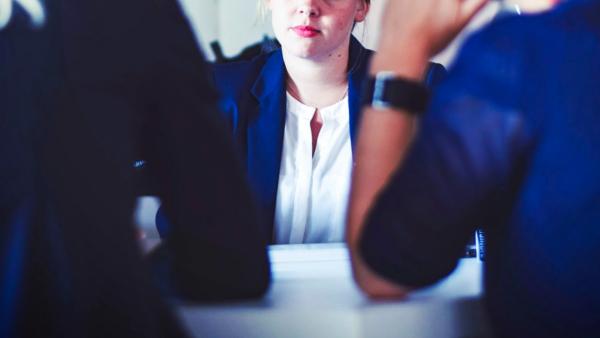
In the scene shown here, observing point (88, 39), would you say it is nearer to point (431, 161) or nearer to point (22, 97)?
point (22, 97)

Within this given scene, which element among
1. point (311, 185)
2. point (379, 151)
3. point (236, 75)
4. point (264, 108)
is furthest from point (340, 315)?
point (236, 75)

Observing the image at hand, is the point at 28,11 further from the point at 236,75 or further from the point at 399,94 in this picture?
the point at 236,75

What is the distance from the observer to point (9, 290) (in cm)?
40

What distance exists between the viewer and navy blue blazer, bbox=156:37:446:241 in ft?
3.93

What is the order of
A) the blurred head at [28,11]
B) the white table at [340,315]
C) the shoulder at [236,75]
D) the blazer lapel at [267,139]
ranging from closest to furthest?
Result: the blurred head at [28,11], the white table at [340,315], the blazer lapel at [267,139], the shoulder at [236,75]

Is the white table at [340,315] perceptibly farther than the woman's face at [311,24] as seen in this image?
No

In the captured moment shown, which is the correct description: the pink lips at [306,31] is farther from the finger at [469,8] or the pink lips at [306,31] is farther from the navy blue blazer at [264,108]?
the finger at [469,8]

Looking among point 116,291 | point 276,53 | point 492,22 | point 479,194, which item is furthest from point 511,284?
point 276,53

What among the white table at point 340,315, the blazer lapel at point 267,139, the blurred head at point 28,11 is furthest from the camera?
the blazer lapel at point 267,139

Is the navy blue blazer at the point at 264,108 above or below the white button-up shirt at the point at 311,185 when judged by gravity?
above

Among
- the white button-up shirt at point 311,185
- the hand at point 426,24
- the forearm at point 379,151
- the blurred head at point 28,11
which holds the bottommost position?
the white button-up shirt at point 311,185

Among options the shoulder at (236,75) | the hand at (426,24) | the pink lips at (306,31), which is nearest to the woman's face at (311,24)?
the pink lips at (306,31)

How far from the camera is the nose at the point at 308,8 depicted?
3.97 feet

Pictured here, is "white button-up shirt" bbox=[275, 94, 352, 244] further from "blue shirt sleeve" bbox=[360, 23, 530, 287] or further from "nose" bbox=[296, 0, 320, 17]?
"blue shirt sleeve" bbox=[360, 23, 530, 287]
